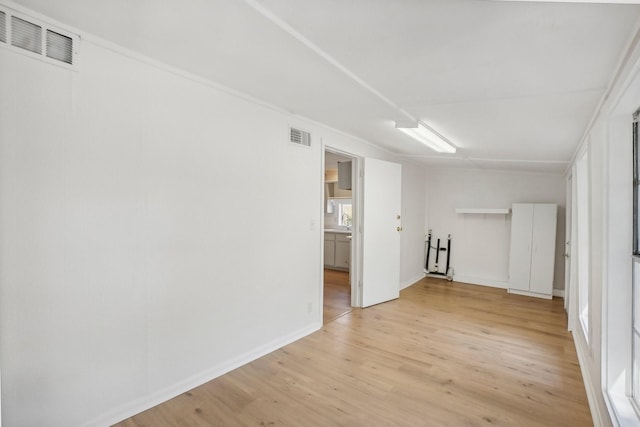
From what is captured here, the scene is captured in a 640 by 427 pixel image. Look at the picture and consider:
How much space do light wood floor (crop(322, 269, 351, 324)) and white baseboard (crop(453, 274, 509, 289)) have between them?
220 cm

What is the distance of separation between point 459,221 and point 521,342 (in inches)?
131

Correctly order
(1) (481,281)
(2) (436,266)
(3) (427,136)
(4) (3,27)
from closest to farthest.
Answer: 1. (4) (3,27)
2. (3) (427,136)
3. (1) (481,281)
4. (2) (436,266)

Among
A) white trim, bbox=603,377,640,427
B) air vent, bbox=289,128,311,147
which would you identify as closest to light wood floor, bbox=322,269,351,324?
air vent, bbox=289,128,311,147

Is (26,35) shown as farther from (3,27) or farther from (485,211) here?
(485,211)

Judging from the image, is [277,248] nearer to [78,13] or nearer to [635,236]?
[78,13]

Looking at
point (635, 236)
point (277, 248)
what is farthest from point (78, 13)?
point (635, 236)

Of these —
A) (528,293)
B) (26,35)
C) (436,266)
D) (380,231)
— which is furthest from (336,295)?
(26,35)

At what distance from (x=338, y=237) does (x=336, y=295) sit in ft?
7.26

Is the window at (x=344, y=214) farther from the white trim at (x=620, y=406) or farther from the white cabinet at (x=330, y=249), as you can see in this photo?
the white trim at (x=620, y=406)

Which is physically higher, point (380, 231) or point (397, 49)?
point (397, 49)

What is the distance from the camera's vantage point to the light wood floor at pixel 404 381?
222 cm

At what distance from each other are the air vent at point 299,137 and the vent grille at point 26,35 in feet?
6.57

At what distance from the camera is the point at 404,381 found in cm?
269

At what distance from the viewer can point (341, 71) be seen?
6.97 ft
